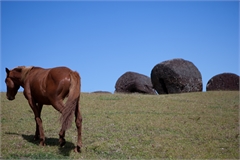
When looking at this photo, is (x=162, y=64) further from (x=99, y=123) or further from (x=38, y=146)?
(x=38, y=146)

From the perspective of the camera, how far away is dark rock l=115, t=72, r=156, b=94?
3216cm

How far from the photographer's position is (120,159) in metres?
7.97

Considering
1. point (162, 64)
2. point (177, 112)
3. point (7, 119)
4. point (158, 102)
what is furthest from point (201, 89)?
point (7, 119)

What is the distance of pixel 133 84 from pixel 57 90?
24134 millimetres

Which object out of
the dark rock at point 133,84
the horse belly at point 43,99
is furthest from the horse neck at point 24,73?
the dark rock at point 133,84

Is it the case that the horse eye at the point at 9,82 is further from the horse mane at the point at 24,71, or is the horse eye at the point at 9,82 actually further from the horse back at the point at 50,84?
the horse back at the point at 50,84

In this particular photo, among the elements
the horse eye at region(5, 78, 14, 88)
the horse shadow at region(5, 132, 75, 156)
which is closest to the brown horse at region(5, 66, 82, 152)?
the horse shadow at region(5, 132, 75, 156)

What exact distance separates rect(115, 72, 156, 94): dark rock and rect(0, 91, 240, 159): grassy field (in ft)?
44.8

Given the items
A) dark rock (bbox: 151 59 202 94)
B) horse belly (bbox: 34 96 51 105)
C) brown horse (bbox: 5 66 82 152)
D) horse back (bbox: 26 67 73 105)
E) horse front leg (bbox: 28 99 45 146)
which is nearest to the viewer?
brown horse (bbox: 5 66 82 152)

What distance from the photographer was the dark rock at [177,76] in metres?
26.6

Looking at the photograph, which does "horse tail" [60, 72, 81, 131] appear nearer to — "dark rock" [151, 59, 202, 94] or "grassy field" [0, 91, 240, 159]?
"grassy field" [0, 91, 240, 159]

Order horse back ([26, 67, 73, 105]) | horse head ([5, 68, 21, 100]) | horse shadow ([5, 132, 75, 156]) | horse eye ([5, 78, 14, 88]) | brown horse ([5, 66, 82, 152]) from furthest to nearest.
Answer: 1. horse eye ([5, 78, 14, 88])
2. horse head ([5, 68, 21, 100])
3. horse shadow ([5, 132, 75, 156])
4. horse back ([26, 67, 73, 105])
5. brown horse ([5, 66, 82, 152])

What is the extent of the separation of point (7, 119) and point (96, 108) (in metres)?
4.66

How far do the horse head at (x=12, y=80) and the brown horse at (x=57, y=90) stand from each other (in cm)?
31
